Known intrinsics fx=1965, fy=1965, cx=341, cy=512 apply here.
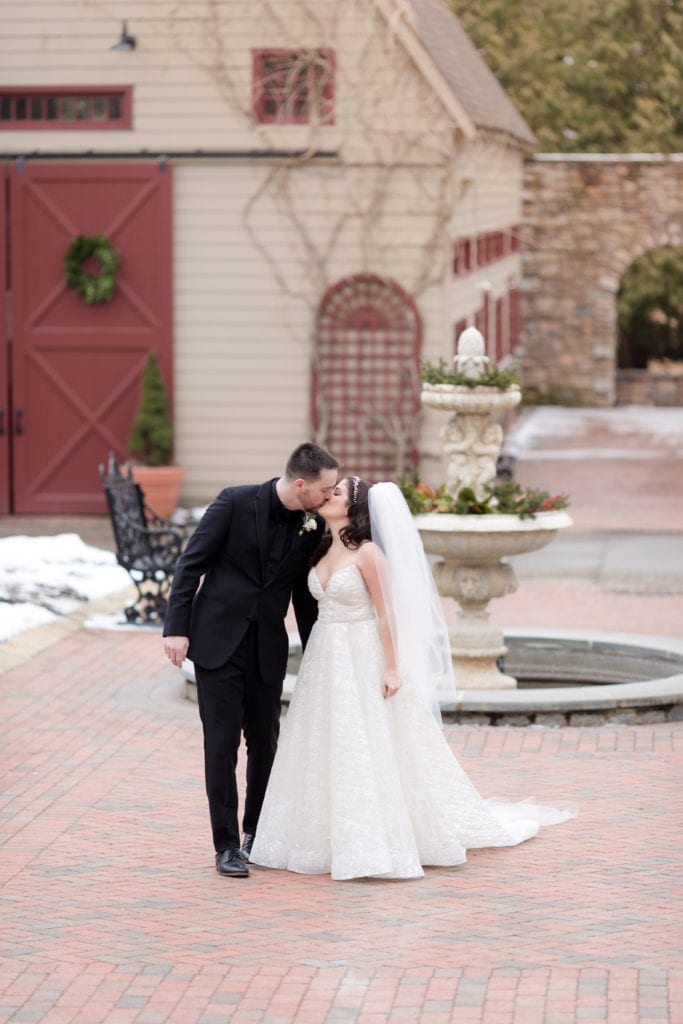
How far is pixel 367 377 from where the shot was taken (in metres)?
20.0

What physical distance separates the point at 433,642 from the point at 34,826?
198 centimetres

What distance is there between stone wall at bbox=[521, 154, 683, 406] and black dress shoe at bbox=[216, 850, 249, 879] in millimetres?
26006

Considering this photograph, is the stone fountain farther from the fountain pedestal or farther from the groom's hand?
the groom's hand

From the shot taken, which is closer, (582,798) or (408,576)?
(408,576)

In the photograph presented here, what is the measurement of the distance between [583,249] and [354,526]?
1017 inches

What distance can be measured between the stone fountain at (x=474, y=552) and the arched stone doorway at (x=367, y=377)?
8157mm

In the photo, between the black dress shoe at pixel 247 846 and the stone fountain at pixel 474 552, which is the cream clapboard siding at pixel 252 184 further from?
the black dress shoe at pixel 247 846

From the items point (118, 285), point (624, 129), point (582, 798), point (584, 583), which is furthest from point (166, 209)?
point (624, 129)

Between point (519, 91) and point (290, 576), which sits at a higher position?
point (519, 91)

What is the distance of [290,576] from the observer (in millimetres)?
7984

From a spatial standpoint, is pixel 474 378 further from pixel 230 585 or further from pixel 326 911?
pixel 326 911

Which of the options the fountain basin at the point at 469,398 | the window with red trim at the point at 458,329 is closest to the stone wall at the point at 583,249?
the window with red trim at the point at 458,329

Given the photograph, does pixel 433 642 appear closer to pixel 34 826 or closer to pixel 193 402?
pixel 34 826

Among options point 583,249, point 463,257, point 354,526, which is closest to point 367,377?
point 463,257
